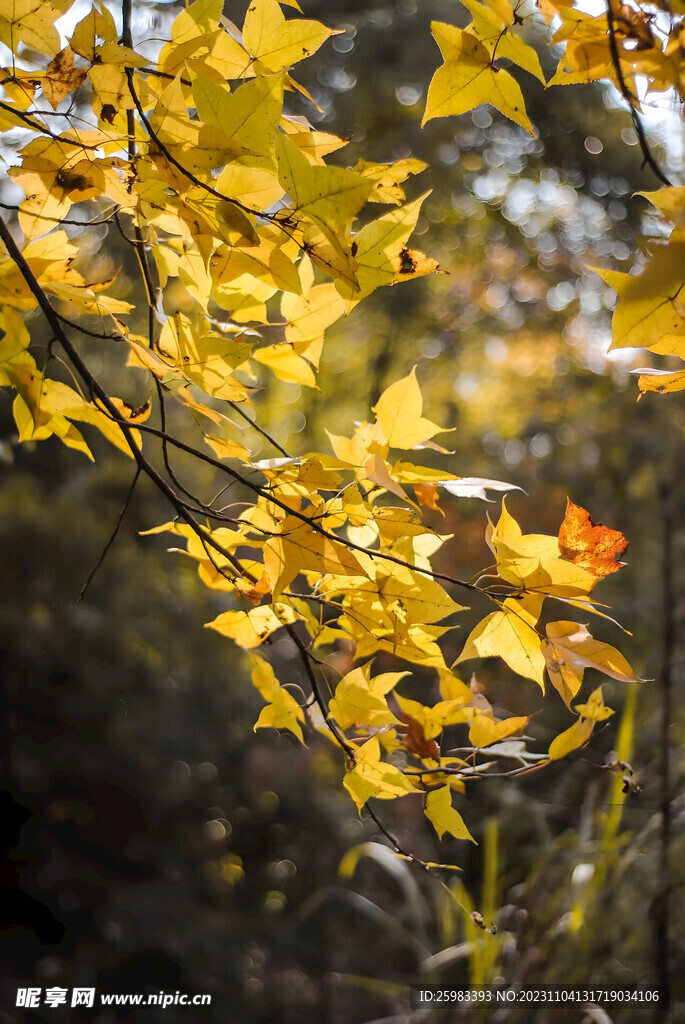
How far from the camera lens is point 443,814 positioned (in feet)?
1.01

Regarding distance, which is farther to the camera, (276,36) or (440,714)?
(440,714)

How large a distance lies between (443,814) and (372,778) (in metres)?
0.05

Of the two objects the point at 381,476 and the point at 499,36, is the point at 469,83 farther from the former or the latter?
the point at 381,476

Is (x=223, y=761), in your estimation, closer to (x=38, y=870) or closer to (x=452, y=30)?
(x=38, y=870)

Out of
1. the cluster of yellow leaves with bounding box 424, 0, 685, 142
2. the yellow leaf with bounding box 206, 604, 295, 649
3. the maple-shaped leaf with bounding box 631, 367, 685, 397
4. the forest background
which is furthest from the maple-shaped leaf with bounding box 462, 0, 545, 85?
the forest background

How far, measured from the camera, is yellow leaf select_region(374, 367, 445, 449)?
28cm

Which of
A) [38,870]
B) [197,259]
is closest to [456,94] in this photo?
[197,259]

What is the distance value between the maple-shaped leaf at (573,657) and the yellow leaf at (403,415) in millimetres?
95

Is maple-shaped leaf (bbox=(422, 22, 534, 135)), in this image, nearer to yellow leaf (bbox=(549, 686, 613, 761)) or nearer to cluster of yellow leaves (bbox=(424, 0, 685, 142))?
cluster of yellow leaves (bbox=(424, 0, 685, 142))

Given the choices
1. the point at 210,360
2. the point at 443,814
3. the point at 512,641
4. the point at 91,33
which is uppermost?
the point at 91,33

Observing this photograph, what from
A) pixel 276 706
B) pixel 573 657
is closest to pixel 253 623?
pixel 276 706

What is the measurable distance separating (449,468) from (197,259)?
1.10m

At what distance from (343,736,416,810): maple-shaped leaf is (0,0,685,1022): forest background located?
0.53 meters

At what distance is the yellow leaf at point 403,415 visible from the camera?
0.91 ft
